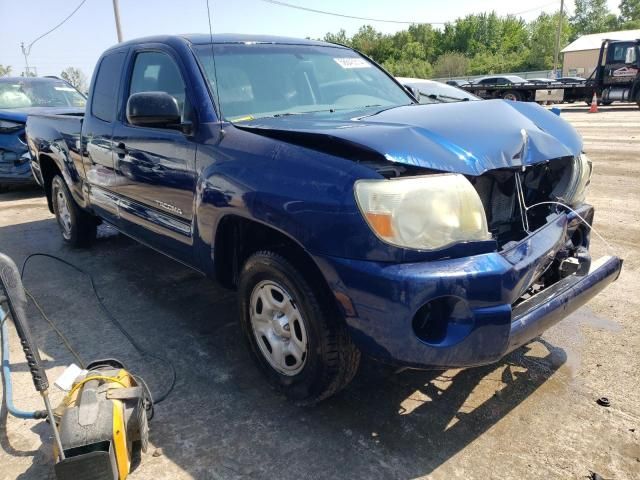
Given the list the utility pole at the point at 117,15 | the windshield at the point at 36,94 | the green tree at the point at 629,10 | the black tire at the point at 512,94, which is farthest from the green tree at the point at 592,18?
the windshield at the point at 36,94

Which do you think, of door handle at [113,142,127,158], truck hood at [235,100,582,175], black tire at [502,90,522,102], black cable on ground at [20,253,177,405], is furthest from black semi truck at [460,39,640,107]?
black cable on ground at [20,253,177,405]

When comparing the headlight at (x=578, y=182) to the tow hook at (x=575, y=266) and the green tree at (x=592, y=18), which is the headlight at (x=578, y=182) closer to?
the tow hook at (x=575, y=266)

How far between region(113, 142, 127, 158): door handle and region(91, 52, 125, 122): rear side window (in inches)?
12.8

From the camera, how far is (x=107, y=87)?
14.2ft

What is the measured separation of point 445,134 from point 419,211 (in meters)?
0.47

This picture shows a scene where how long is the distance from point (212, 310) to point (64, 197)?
8.27ft

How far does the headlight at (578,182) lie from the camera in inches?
115

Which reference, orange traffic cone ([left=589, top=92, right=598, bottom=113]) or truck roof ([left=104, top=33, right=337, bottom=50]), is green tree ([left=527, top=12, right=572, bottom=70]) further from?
truck roof ([left=104, top=33, right=337, bottom=50])

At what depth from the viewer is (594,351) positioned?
3.13 m

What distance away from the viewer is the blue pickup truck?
2.11 meters

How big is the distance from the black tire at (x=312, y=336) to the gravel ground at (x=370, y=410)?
6.9 inches

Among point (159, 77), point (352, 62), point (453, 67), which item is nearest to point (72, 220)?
point (159, 77)

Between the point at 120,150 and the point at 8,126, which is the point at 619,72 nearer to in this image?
the point at 8,126

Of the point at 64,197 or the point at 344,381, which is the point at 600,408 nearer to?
the point at 344,381
